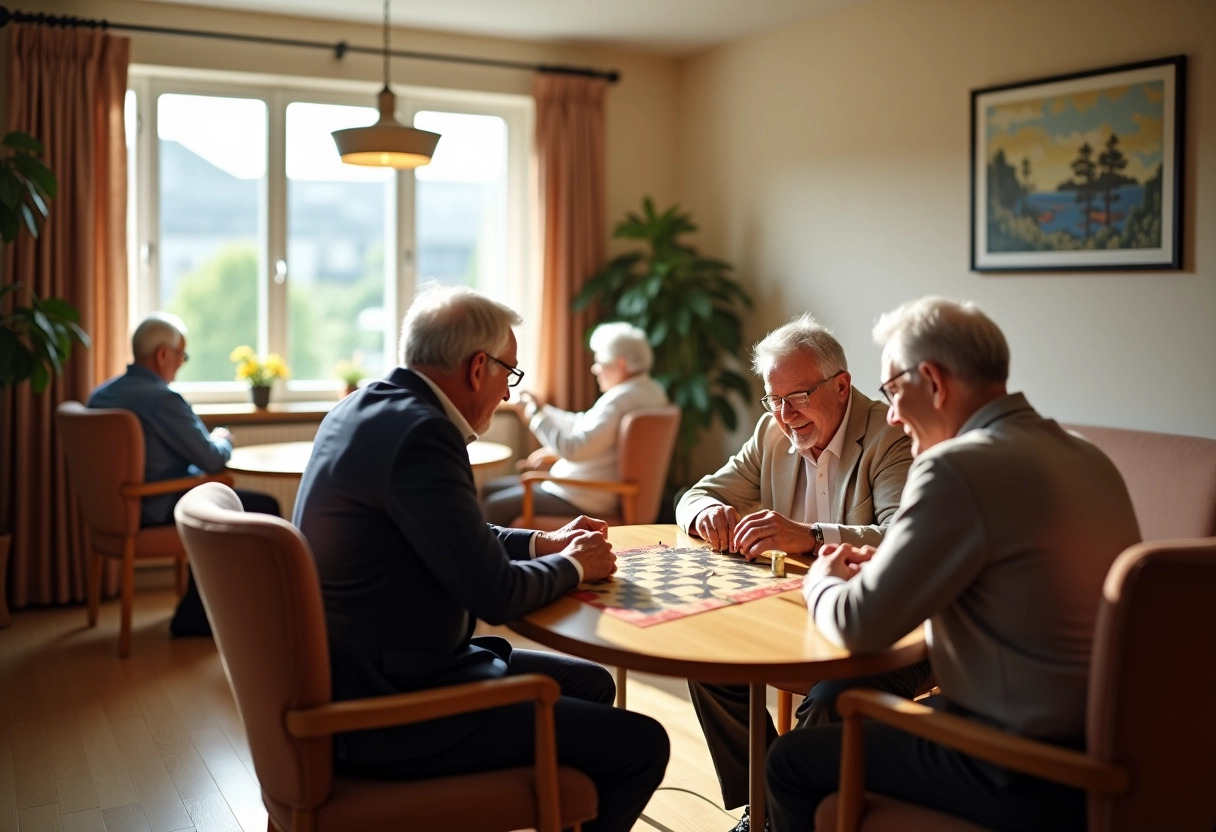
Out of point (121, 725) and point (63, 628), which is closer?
point (121, 725)

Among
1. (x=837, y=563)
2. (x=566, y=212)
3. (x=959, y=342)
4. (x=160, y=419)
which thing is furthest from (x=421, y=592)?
(x=566, y=212)

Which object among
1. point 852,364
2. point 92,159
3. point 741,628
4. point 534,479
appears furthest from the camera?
point 852,364

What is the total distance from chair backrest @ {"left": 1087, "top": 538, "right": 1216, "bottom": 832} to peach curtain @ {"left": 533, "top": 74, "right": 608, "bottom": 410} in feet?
14.5

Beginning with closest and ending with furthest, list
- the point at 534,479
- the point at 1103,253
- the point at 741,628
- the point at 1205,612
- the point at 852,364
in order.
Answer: the point at 1205,612 < the point at 741,628 < the point at 1103,253 < the point at 534,479 < the point at 852,364

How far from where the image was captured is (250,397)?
554 cm

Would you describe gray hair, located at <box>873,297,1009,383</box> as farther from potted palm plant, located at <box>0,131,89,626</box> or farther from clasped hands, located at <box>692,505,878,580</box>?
potted palm plant, located at <box>0,131,89,626</box>

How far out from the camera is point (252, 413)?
5270mm

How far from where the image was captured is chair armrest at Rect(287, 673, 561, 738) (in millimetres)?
1767

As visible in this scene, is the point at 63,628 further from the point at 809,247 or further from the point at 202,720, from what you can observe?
the point at 809,247

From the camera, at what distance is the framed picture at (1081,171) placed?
3.87 m

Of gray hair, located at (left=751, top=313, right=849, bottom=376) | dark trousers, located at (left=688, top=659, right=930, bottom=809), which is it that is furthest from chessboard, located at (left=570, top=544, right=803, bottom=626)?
gray hair, located at (left=751, top=313, right=849, bottom=376)

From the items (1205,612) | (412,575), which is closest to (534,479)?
(412,575)

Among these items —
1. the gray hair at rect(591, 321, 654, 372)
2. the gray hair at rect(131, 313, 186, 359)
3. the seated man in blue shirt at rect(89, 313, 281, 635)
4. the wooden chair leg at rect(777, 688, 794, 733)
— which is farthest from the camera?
the gray hair at rect(591, 321, 654, 372)

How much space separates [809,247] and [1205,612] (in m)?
4.00
